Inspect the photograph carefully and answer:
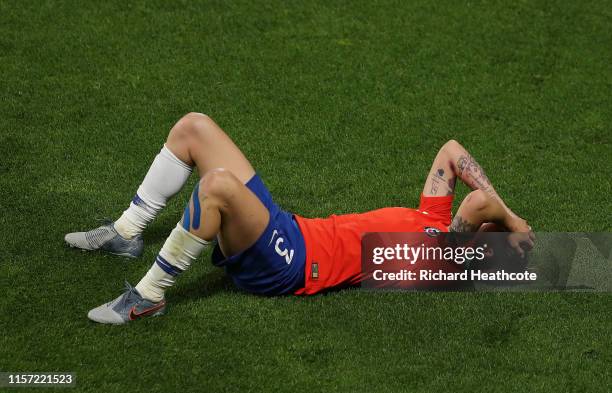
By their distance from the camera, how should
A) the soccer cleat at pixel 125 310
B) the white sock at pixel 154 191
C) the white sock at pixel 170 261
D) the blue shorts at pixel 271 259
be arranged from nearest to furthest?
the white sock at pixel 170 261 < the soccer cleat at pixel 125 310 < the blue shorts at pixel 271 259 < the white sock at pixel 154 191

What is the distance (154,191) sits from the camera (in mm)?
7496

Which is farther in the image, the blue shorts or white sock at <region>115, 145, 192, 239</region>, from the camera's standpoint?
white sock at <region>115, 145, 192, 239</region>

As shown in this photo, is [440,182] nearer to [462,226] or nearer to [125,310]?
[462,226]

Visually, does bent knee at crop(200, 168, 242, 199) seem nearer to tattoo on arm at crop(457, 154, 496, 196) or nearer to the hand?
tattoo on arm at crop(457, 154, 496, 196)

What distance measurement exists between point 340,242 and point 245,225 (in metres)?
0.70

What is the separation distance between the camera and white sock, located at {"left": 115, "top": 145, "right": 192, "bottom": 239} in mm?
7430

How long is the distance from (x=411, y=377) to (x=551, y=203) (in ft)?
9.35

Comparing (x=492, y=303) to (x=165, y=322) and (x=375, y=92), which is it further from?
(x=375, y=92)

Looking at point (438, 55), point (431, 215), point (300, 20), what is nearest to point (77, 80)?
point (300, 20)

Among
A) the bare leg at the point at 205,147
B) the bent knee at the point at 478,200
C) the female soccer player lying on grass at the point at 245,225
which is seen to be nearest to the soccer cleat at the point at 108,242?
the female soccer player lying on grass at the point at 245,225

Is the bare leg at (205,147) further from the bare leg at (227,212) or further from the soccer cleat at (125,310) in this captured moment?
the soccer cleat at (125,310)

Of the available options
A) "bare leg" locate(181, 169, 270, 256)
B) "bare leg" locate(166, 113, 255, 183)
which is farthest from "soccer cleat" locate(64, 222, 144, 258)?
"bare leg" locate(181, 169, 270, 256)

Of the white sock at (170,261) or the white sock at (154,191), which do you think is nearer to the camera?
the white sock at (170,261)

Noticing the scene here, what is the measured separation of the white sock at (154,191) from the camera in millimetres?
7430
